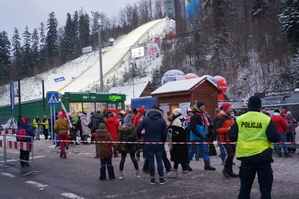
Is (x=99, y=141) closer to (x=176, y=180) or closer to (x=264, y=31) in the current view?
(x=176, y=180)

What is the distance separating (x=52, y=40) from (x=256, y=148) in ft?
341

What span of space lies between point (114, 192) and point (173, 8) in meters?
86.4

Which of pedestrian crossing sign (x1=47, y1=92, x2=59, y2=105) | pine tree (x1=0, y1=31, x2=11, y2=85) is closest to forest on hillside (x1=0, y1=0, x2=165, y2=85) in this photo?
pine tree (x1=0, y1=31, x2=11, y2=85)

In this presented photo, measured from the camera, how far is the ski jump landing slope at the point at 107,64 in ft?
203

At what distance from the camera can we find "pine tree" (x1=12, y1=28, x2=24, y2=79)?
9731 cm

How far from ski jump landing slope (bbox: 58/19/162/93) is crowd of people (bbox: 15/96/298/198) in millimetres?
44004

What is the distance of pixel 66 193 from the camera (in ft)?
26.3

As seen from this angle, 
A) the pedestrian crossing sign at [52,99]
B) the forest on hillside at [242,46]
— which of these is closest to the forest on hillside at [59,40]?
the forest on hillside at [242,46]

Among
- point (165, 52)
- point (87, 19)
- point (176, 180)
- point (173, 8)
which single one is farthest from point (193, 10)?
point (176, 180)

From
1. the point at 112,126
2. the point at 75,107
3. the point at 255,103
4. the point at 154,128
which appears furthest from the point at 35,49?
the point at 255,103

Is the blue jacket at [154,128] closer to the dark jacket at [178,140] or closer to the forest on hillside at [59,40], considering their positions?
the dark jacket at [178,140]

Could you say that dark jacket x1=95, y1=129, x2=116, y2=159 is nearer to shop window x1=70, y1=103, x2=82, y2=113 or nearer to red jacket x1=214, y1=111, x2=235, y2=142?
red jacket x1=214, y1=111, x2=235, y2=142

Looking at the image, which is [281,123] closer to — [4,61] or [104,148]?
[104,148]

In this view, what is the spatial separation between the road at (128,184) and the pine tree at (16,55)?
88604 mm
